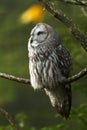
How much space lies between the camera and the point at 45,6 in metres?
6.61

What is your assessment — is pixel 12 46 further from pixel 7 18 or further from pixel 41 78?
pixel 41 78

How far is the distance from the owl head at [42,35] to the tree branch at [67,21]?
1.34m

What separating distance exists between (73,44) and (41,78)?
1.14 metres

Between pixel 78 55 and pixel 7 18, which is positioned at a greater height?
pixel 78 55

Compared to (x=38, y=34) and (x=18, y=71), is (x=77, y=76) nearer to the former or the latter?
(x=38, y=34)

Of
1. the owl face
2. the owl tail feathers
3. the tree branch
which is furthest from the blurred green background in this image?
the tree branch

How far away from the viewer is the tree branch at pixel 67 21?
6.52 metres

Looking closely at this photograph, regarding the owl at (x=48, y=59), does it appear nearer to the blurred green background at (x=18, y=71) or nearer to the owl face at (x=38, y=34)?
the owl face at (x=38, y=34)

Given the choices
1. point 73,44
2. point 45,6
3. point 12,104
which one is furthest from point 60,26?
point 12,104

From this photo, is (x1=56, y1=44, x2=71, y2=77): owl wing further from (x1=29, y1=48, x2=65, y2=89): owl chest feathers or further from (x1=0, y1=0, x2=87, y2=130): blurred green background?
(x1=0, y1=0, x2=87, y2=130): blurred green background

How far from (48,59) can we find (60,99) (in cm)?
56

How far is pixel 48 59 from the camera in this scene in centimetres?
796

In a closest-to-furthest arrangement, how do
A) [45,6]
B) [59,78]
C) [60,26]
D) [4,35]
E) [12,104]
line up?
1. [45,6]
2. [59,78]
3. [60,26]
4. [4,35]
5. [12,104]

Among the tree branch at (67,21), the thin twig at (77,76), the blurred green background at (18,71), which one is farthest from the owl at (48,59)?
the blurred green background at (18,71)
